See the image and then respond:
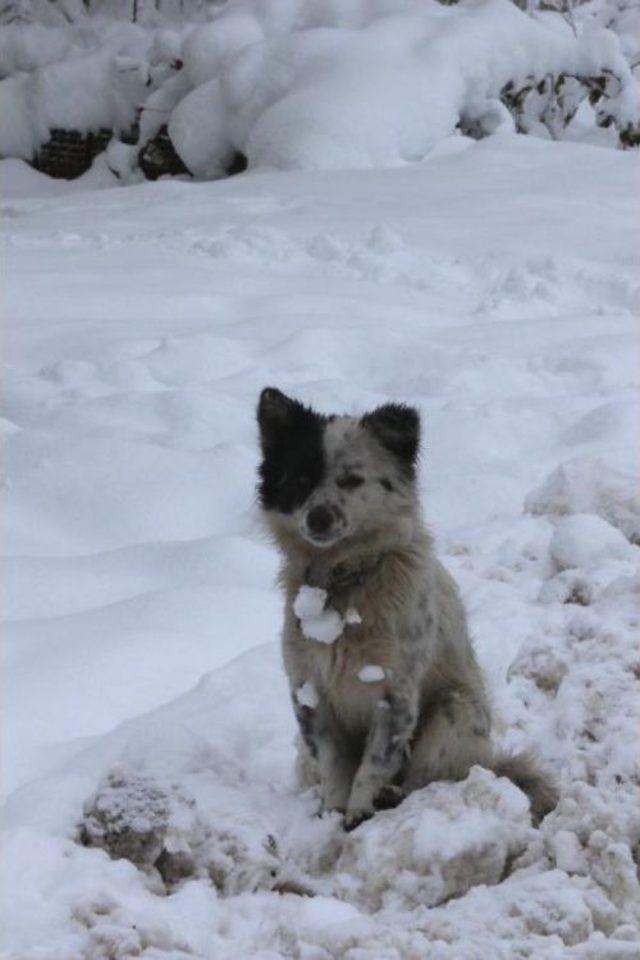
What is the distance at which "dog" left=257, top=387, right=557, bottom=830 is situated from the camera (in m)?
3.74

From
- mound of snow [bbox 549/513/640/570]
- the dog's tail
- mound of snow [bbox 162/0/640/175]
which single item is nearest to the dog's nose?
the dog's tail

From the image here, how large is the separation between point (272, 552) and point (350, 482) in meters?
2.30

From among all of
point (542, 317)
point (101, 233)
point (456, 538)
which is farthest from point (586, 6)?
point (456, 538)

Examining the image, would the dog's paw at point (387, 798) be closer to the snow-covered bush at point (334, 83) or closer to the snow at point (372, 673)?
the snow at point (372, 673)

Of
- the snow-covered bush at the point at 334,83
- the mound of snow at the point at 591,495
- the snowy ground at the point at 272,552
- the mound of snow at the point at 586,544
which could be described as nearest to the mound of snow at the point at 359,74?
the snow-covered bush at the point at 334,83

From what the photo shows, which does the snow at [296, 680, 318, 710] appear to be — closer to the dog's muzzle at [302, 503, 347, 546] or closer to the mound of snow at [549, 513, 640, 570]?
the dog's muzzle at [302, 503, 347, 546]

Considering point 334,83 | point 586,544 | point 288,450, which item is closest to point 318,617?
point 288,450

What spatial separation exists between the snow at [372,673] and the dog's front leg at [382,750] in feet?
0.20

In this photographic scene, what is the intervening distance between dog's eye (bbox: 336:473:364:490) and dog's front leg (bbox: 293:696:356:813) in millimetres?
601

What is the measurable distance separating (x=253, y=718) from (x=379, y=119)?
10.6 metres

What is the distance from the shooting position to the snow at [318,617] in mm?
3762

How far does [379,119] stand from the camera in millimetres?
14133

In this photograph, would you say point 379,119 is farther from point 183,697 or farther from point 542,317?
point 183,697

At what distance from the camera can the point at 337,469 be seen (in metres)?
3.71
